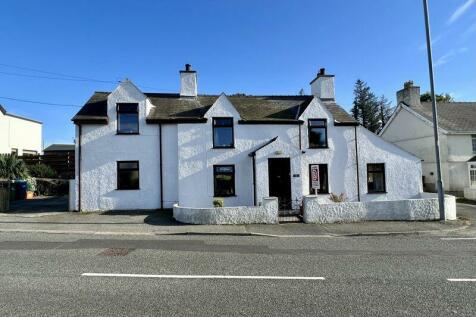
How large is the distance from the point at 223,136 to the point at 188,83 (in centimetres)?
467

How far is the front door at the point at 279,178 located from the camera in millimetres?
16250

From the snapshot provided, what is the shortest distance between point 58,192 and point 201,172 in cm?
1485

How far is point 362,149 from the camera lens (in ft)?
59.4

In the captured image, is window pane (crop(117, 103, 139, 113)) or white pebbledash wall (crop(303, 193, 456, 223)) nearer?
white pebbledash wall (crop(303, 193, 456, 223))

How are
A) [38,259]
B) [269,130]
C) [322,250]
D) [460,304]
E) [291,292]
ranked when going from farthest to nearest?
[269,130]
[322,250]
[38,259]
[291,292]
[460,304]

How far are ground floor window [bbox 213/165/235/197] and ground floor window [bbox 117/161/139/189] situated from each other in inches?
169

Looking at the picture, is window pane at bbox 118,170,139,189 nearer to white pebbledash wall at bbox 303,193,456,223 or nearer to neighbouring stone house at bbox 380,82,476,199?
white pebbledash wall at bbox 303,193,456,223

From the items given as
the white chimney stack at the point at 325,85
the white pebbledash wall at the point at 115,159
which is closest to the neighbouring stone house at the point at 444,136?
the white chimney stack at the point at 325,85

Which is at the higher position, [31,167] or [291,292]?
[31,167]

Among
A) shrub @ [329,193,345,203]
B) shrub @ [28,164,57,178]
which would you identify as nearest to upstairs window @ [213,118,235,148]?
shrub @ [329,193,345,203]

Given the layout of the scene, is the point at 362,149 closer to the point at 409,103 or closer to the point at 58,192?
the point at 409,103

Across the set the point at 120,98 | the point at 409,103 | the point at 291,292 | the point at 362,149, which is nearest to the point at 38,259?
the point at 291,292

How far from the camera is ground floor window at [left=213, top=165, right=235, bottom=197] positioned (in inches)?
664

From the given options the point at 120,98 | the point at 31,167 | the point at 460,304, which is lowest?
the point at 460,304
